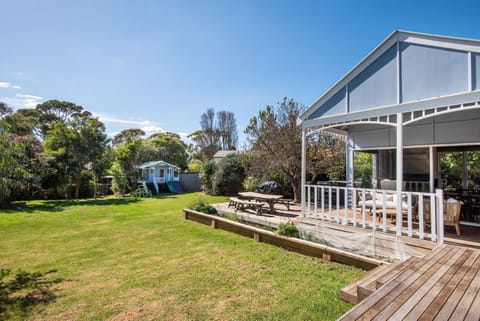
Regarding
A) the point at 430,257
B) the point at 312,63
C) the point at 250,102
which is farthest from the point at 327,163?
the point at 250,102

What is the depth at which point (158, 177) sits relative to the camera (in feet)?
69.9

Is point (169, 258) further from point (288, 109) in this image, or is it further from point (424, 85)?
point (288, 109)

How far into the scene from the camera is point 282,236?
214 inches

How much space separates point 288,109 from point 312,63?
227 cm

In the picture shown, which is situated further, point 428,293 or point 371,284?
point 371,284

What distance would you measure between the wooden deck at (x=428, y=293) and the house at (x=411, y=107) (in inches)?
47.7

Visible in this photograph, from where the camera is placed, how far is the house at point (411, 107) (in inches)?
165

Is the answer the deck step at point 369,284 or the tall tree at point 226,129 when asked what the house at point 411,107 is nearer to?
the deck step at point 369,284

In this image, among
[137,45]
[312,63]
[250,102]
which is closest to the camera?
[137,45]

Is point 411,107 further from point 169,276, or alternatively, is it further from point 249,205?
point 169,276

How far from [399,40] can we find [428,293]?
508 cm

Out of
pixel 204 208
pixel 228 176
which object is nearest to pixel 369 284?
pixel 204 208

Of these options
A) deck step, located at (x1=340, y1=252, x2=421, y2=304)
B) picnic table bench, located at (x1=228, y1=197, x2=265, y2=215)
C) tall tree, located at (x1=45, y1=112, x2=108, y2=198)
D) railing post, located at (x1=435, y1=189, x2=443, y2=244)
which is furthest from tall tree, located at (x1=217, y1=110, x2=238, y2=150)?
Result: deck step, located at (x1=340, y1=252, x2=421, y2=304)

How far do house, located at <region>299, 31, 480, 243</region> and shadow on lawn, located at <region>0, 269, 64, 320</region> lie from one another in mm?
5507
